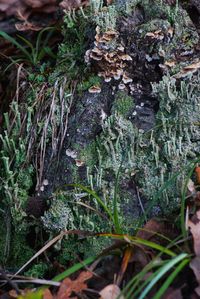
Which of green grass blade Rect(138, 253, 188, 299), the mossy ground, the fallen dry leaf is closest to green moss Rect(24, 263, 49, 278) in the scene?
the mossy ground

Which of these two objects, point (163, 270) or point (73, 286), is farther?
point (73, 286)

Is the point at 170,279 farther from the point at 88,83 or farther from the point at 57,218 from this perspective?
the point at 88,83

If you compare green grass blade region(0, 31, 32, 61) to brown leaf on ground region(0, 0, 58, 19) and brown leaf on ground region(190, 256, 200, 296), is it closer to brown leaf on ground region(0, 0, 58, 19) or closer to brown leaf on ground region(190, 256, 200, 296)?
brown leaf on ground region(0, 0, 58, 19)

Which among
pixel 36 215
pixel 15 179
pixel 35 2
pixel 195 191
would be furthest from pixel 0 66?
pixel 195 191

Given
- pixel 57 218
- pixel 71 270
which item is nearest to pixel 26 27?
pixel 57 218

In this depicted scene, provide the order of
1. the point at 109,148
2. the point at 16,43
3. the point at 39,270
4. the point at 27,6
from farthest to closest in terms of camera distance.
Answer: the point at 27,6, the point at 16,43, the point at 109,148, the point at 39,270

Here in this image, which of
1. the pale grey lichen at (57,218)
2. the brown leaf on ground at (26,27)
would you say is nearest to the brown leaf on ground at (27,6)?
the brown leaf on ground at (26,27)
